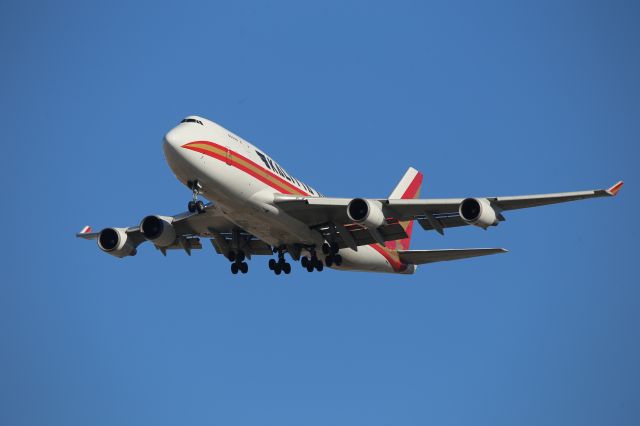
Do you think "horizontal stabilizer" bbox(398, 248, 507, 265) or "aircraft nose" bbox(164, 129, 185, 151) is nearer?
"aircraft nose" bbox(164, 129, 185, 151)

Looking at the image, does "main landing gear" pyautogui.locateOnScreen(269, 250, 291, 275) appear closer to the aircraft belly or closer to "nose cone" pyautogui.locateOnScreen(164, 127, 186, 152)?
the aircraft belly

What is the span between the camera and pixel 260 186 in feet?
127

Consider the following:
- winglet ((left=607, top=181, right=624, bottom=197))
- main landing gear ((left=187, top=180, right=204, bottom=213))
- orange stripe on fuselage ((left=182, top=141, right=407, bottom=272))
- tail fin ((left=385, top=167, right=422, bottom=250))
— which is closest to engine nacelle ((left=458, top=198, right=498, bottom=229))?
winglet ((left=607, top=181, right=624, bottom=197))

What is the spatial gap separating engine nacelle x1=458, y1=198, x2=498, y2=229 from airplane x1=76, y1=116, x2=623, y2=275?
4 centimetres

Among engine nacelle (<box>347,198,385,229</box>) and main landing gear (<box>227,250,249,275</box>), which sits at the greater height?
engine nacelle (<box>347,198,385,229</box>)

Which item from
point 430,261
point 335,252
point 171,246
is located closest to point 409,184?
point 430,261

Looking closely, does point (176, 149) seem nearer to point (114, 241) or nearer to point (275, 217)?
point (275, 217)

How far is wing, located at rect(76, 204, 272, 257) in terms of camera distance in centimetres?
4328

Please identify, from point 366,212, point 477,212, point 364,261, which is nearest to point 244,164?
point 366,212

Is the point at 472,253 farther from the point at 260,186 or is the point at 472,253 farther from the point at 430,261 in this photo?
the point at 260,186

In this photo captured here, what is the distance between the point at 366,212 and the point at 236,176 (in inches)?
213

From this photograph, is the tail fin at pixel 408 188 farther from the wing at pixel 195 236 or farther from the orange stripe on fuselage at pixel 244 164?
the orange stripe on fuselage at pixel 244 164

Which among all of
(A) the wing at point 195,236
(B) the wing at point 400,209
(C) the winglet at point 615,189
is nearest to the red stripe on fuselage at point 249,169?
(B) the wing at point 400,209

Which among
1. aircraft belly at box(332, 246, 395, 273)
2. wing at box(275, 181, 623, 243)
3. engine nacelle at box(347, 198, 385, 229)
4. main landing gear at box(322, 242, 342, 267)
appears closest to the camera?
wing at box(275, 181, 623, 243)
